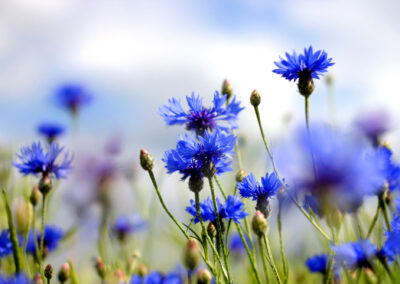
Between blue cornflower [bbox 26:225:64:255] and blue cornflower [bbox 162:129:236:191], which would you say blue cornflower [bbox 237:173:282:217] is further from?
blue cornflower [bbox 26:225:64:255]

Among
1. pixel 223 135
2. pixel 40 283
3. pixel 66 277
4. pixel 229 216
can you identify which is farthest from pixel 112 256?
pixel 223 135

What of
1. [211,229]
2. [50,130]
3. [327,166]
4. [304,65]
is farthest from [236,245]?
[327,166]

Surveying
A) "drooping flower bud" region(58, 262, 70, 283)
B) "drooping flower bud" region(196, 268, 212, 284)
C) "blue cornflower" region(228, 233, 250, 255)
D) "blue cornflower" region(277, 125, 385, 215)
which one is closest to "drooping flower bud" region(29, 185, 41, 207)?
"drooping flower bud" region(58, 262, 70, 283)

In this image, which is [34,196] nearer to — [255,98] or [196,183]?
[196,183]

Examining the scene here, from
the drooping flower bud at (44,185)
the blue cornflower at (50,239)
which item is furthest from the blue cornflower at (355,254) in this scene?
the blue cornflower at (50,239)

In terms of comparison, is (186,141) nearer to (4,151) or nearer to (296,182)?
(296,182)
